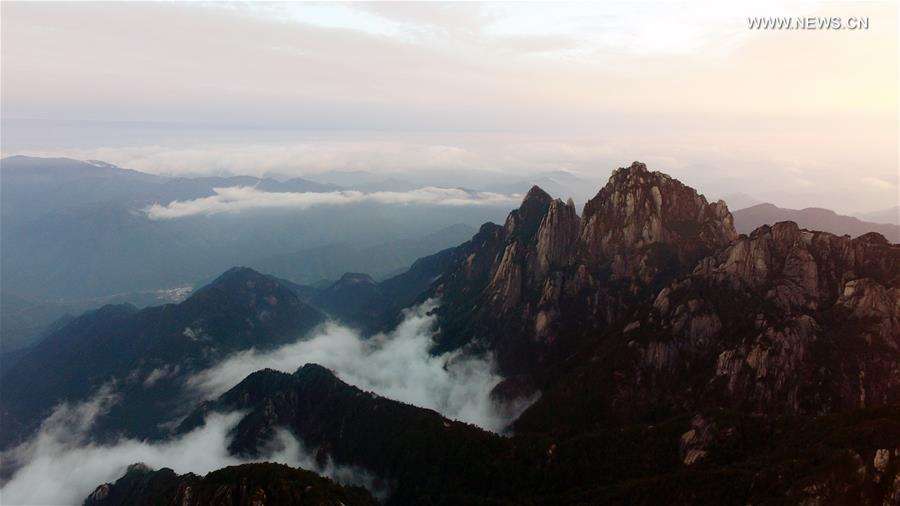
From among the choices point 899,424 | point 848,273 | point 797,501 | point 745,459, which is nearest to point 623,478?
point 745,459

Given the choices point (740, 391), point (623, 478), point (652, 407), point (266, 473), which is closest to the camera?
point (266, 473)

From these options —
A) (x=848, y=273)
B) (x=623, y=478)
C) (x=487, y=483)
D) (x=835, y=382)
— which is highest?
(x=848, y=273)

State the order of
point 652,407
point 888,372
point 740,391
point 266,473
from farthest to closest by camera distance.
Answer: point 652,407
point 740,391
point 888,372
point 266,473

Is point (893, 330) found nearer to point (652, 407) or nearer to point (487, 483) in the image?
point (652, 407)

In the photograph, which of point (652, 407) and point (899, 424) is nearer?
point (899, 424)

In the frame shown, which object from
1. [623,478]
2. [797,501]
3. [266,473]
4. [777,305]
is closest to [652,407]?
[623,478]

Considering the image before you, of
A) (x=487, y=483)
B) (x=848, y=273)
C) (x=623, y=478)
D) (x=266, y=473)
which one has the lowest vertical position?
(x=487, y=483)

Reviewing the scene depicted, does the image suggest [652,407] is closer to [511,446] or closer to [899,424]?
[511,446]

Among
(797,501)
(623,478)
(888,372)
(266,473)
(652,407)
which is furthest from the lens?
(652,407)

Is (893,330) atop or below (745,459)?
atop
